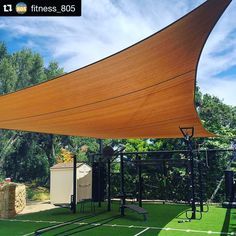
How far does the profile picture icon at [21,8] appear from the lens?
6402 millimetres

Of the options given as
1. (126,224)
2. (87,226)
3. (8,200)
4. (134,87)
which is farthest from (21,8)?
(8,200)

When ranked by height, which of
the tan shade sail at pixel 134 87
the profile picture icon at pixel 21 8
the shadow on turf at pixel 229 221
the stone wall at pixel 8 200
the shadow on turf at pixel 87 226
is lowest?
the shadow on turf at pixel 87 226

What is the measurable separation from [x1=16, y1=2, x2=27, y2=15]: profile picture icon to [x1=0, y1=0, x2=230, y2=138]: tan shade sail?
2040 millimetres

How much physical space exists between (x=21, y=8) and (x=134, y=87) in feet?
10.4

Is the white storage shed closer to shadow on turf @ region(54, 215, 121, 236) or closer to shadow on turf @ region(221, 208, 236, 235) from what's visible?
shadow on turf @ region(54, 215, 121, 236)

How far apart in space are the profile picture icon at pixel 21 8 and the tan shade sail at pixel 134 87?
80.3 inches

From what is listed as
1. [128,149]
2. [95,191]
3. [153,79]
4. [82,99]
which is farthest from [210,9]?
[128,149]

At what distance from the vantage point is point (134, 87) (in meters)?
4.95

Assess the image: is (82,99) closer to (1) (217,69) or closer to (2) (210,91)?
(2) (210,91)

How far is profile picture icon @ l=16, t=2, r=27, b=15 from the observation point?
6402 millimetres

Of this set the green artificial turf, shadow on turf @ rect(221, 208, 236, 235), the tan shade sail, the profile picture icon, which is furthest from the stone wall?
shadow on turf @ rect(221, 208, 236, 235)

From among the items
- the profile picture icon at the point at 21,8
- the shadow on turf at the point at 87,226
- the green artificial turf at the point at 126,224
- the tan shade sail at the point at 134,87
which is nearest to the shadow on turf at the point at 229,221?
the green artificial turf at the point at 126,224

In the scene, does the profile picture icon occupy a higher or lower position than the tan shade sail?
higher

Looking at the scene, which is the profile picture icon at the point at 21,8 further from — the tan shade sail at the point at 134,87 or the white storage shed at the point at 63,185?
the white storage shed at the point at 63,185
